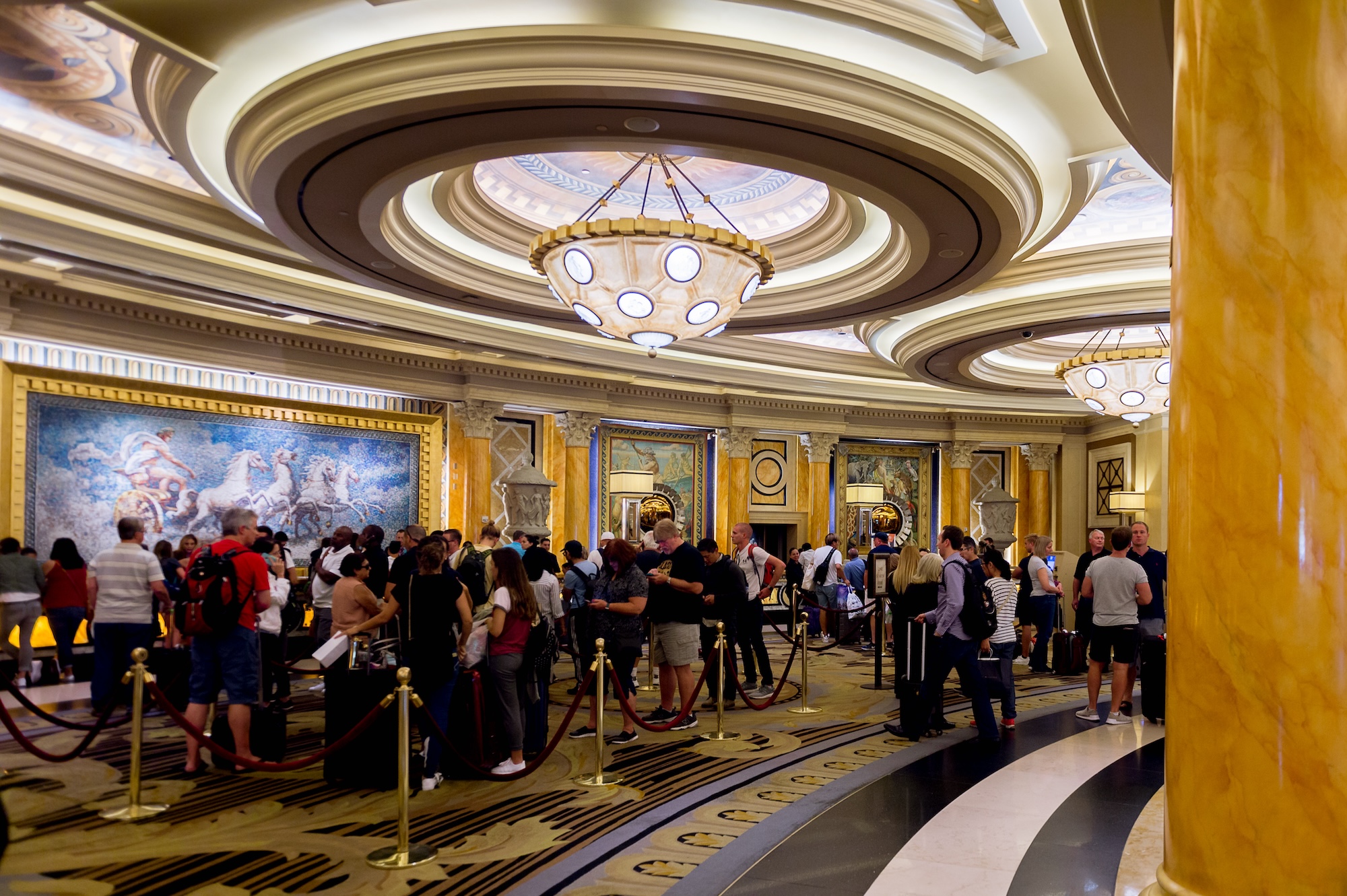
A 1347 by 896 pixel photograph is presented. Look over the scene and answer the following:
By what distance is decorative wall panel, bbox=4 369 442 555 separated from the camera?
10492 mm

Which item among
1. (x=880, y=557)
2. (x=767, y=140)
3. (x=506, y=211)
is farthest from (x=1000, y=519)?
(x=767, y=140)

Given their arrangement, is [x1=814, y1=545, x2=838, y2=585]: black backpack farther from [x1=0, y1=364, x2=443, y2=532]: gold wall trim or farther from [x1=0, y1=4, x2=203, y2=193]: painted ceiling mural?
[x1=0, y1=4, x2=203, y2=193]: painted ceiling mural

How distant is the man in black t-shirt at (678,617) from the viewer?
7.46 metres

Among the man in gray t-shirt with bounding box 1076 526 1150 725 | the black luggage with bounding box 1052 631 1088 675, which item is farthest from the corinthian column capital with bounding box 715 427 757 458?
the man in gray t-shirt with bounding box 1076 526 1150 725

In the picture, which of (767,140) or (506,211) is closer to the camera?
(767,140)

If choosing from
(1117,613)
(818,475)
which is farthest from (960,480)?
(1117,613)

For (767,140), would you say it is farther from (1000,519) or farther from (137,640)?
(1000,519)

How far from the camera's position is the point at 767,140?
237 inches

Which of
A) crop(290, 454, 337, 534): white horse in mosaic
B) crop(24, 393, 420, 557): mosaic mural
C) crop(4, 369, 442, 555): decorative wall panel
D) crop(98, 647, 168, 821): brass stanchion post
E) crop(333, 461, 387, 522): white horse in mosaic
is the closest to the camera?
crop(98, 647, 168, 821): brass stanchion post

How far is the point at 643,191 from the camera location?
927cm

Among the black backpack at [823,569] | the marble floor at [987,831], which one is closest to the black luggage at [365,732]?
the marble floor at [987,831]

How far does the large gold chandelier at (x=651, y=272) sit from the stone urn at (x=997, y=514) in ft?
44.4

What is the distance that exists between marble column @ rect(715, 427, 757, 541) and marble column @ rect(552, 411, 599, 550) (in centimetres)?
306

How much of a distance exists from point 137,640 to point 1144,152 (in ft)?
26.2
